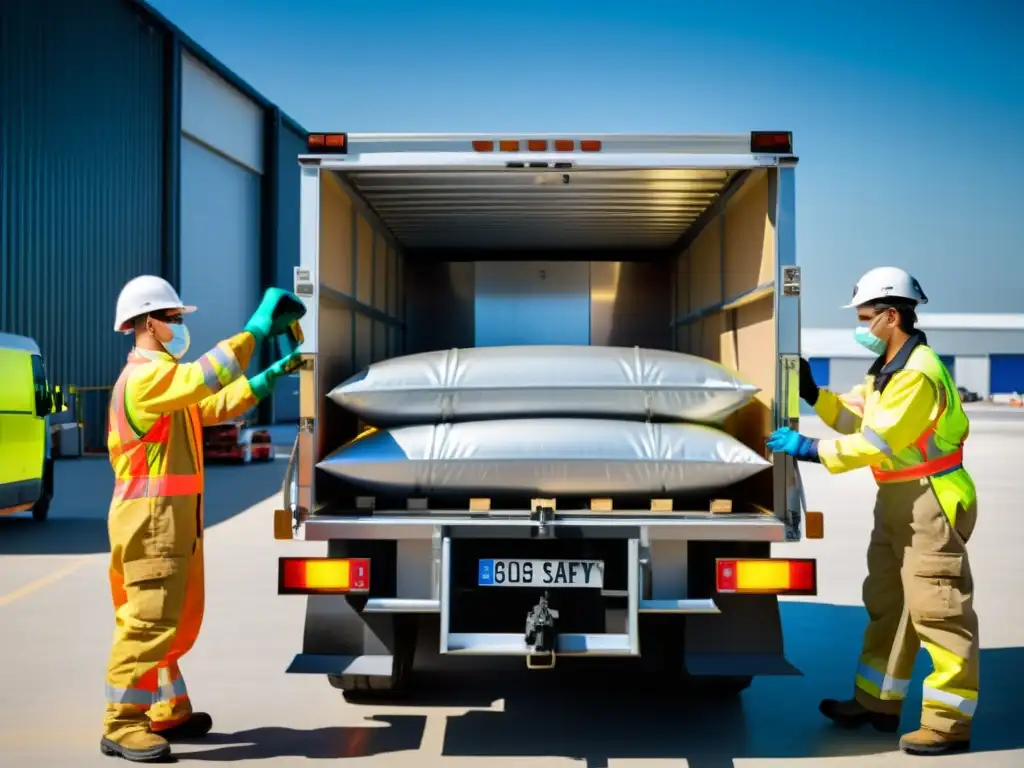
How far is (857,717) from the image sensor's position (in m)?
4.86

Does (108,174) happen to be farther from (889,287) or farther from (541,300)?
(889,287)

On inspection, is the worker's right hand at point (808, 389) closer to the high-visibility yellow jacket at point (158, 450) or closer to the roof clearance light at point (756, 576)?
the roof clearance light at point (756, 576)

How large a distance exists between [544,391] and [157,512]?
166 cm

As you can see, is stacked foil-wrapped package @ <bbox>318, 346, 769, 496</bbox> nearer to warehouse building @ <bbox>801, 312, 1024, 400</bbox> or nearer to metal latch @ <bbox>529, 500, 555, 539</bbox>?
metal latch @ <bbox>529, 500, 555, 539</bbox>

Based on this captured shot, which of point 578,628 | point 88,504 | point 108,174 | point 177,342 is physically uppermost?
point 108,174

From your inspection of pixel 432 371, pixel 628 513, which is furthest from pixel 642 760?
pixel 432 371

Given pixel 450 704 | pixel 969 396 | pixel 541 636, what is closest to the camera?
pixel 541 636

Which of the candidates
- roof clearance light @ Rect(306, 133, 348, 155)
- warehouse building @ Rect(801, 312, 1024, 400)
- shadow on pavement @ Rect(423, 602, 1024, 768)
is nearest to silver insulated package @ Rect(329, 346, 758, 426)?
roof clearance light @ Rect(306, 133, 348, 155)

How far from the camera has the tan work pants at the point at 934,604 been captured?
14.6 ft

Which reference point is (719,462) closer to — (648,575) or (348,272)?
(648,575)

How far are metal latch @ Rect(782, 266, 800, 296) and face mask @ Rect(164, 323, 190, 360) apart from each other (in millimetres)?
2464

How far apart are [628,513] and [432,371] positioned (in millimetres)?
1082

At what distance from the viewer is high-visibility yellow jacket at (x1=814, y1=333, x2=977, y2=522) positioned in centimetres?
449

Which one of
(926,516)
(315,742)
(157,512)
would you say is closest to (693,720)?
(926,516)
